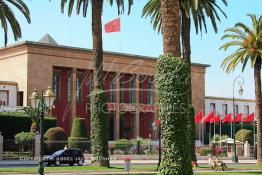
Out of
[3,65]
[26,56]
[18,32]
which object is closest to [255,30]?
[18,32]

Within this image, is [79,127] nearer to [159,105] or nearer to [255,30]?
[255,30]

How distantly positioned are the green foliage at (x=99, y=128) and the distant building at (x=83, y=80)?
32394 millimetres

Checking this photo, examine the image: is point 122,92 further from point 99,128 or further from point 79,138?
point 99,128

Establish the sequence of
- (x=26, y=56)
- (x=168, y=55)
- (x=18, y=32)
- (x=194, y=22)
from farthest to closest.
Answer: (x=26, y=56), (x=194, y=22), (x=18, y=32), (x=168, y=55)

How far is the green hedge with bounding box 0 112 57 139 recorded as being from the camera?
58.7 m

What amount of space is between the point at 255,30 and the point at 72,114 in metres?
34.4

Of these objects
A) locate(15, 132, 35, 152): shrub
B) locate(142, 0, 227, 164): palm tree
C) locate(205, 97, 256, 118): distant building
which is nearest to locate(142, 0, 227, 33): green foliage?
locate(142, 0, 227, 164): palm tree

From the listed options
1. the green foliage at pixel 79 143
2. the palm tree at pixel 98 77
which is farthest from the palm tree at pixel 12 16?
the green foliage at pixel 79 143

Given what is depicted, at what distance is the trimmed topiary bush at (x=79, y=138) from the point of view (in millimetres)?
55844

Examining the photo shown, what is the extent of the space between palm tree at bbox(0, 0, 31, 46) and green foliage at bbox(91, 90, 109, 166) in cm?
794

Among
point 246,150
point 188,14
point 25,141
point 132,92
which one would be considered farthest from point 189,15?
point 132,92

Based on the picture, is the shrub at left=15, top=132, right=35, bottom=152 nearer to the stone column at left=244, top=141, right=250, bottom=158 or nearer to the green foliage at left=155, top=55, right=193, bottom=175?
the stone column at left=244, top=141, right=250, bottom=158

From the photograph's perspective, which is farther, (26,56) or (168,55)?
(26,56)

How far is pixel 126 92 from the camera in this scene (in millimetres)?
79500
